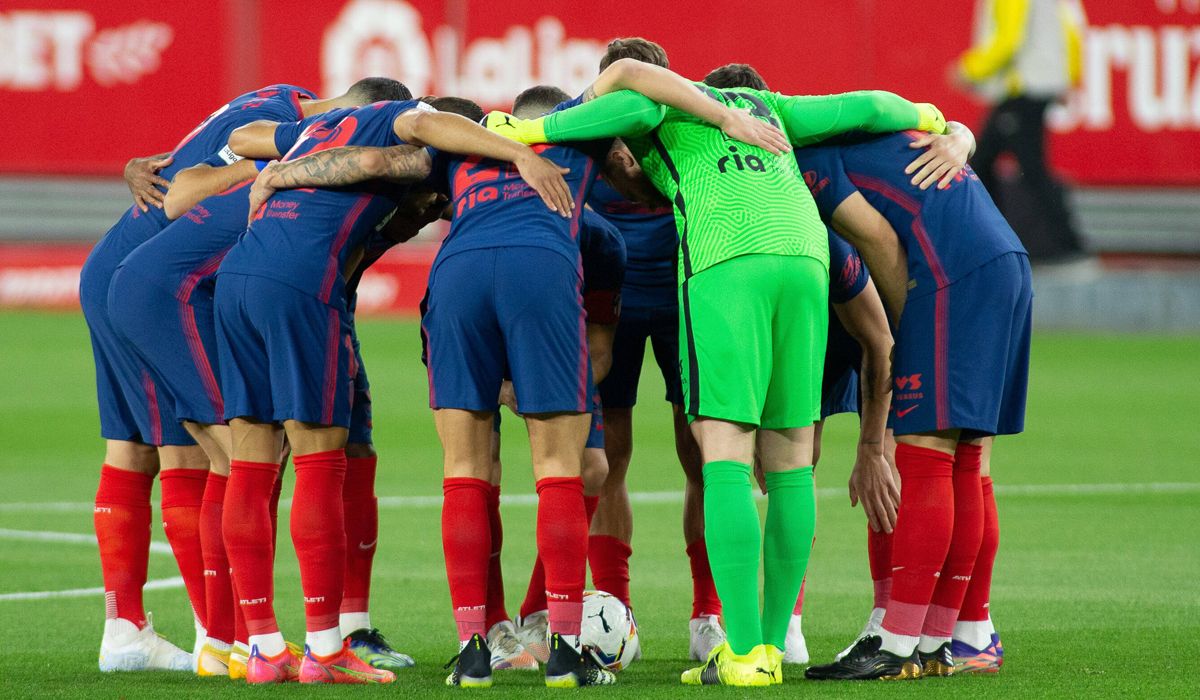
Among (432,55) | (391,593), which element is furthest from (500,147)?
(432,55)

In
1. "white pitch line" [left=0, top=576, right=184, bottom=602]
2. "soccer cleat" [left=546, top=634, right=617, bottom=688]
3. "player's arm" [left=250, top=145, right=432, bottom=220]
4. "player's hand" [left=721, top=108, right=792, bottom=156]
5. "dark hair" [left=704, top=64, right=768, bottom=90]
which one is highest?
"dark hair" [left=704, top=64, right=768, bottom=90]

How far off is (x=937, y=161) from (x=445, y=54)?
18445mm

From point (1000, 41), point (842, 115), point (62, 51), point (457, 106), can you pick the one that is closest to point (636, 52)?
point (457, 106)

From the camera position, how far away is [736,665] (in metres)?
5.10

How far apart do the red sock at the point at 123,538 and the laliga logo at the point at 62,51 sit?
59.8 ft

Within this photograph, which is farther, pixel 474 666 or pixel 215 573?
pixel 215 573

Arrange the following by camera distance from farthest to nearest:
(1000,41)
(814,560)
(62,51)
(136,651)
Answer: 1. (62,51)
2. (1000,41)
3. (814,560)
4. (136,651)

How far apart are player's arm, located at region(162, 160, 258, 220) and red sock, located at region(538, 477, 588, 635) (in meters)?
1.63

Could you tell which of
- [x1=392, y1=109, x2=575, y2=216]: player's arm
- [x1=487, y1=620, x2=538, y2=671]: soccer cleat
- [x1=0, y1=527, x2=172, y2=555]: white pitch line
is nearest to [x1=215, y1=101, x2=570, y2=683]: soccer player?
[x1=392, y1=109, x2=575, y2=216]: player's arm

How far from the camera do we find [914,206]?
18.0 feet

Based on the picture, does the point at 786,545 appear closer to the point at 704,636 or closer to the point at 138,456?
the point at 704,636

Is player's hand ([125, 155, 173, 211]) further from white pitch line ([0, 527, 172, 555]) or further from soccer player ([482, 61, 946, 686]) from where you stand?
white pitch line ([0, 527, 172, 555])

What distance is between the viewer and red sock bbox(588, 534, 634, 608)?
6.21m

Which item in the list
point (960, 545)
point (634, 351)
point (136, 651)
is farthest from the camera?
point (634, 351)
